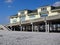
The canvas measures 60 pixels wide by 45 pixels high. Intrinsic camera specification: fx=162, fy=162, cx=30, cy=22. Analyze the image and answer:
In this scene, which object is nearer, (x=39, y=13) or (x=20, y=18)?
(x=39, y=13)

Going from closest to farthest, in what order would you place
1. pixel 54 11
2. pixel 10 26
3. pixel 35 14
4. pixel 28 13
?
pixel 54 11, pixel 10 26, pixel 35 14, pixel 28 13

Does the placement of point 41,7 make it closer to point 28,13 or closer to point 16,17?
point 28,13

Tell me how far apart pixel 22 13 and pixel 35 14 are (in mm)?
10672

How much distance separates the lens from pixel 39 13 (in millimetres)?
62906

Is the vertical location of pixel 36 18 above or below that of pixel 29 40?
above

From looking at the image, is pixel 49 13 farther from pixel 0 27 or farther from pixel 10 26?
pixel 0 27

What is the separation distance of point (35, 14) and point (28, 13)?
5.97 metres

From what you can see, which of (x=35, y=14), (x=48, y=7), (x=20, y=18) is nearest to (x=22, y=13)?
(x=20, y=18)

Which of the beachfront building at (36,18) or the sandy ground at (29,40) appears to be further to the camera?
the beachfront building at (36,18)

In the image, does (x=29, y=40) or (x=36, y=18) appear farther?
(x=36, y=18)

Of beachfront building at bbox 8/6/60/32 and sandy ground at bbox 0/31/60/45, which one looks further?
beachfront building at bbox 8/6/60/32

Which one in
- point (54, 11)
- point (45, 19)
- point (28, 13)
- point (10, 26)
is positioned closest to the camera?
point (45, 19)

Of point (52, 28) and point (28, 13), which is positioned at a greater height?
point (28, 13)

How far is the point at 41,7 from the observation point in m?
62.9
